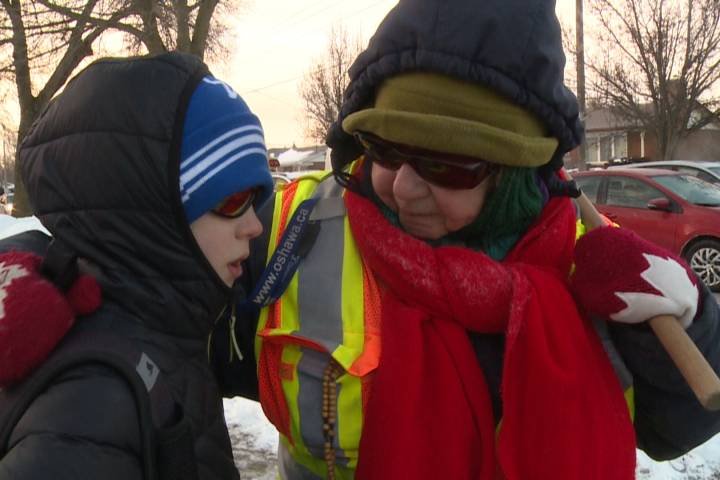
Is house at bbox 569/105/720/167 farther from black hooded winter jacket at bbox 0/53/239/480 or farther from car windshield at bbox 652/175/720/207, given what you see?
black hooded winter jacket at bbox 0/53/239/480

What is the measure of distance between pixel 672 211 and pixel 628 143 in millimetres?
31577

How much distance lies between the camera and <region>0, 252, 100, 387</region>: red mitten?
0.90m

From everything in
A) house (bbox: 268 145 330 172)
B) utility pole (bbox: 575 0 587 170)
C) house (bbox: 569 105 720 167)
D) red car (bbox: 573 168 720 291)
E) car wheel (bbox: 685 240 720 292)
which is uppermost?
utility pole (bbox: 575 0 587 170)

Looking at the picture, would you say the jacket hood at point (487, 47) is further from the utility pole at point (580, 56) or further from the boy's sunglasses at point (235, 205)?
the utility pole at point (580, 56)

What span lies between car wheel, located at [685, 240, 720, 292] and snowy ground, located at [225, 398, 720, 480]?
482cm

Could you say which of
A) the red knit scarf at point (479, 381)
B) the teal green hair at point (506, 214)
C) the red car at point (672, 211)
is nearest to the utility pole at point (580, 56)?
the red car at point (672, 211)

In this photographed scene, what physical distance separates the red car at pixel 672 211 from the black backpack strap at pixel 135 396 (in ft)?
24.2

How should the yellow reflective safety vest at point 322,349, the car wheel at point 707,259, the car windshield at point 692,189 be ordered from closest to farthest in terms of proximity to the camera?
the yellow reflective safety vest at point 322,349 → the car wheel at point 707,259 → the car windshield at point 692,189

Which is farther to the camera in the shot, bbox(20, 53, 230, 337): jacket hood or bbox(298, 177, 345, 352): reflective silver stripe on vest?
bbox(298, 177, 345, 352): reflective silver stripe on vest

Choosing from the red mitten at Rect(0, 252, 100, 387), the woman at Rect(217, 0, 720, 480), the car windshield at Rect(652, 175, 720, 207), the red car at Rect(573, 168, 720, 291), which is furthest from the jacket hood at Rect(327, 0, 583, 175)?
the car windshield at Rect(652, 175, 720, 207)

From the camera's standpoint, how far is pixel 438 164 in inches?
49.0

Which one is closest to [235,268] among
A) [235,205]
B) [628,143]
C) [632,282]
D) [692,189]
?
[235,205]

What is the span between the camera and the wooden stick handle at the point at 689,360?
43.4 inches

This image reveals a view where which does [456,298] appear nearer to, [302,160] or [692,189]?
[692,189]
